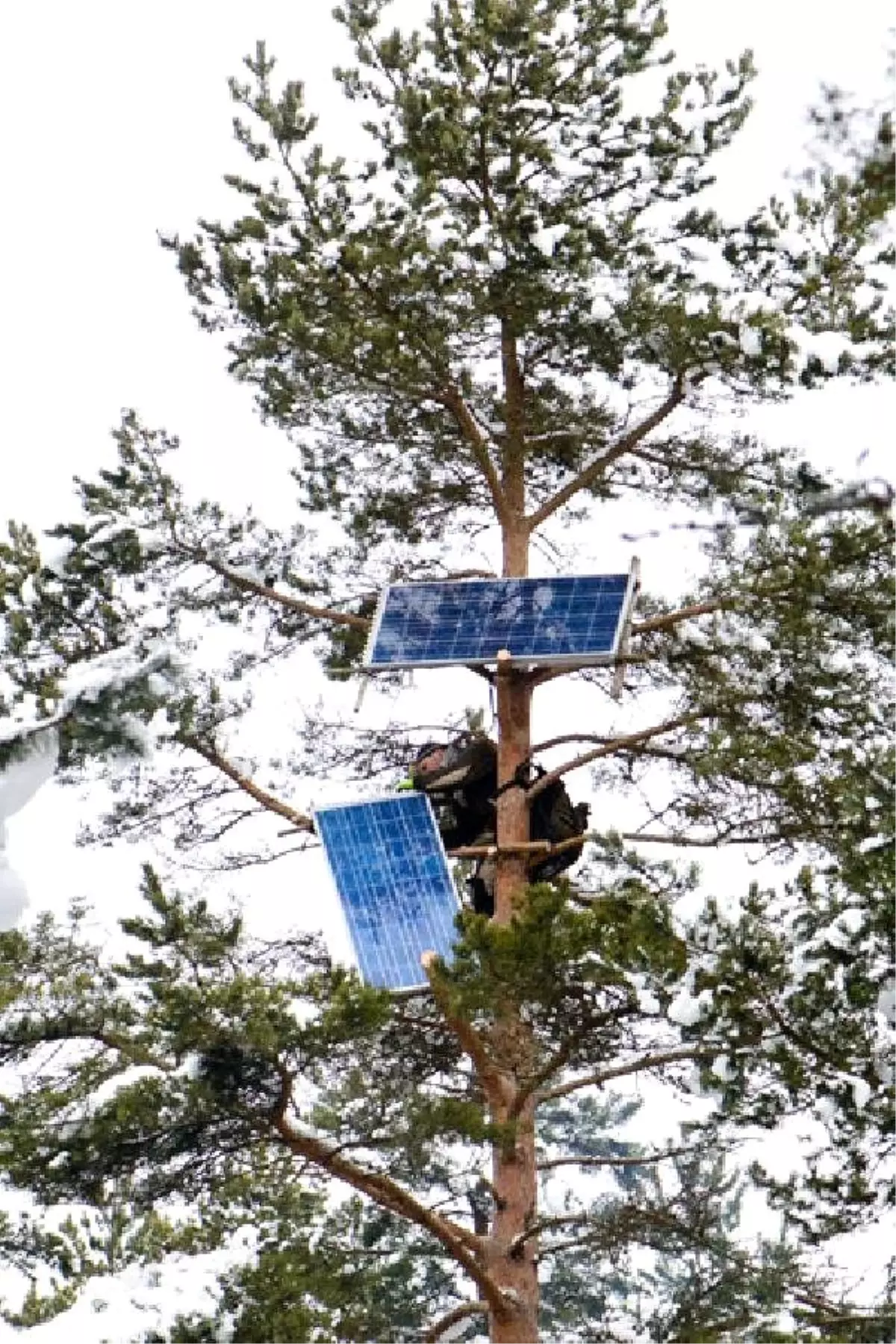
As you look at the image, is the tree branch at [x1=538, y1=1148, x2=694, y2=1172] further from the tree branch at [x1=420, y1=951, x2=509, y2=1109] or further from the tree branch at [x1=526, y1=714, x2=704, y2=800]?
the tree branch at [x1=526, y1=714, x2=704, y2=800]

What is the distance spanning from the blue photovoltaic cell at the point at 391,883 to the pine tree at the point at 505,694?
34 cm

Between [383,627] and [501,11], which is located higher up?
[501,11]

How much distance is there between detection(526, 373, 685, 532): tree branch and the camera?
29.7 feet

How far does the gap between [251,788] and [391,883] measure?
1.69m

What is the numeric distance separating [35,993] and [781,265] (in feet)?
17.2

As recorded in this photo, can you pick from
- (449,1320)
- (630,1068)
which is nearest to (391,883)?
(630,1068)

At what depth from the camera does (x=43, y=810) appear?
25.4ft

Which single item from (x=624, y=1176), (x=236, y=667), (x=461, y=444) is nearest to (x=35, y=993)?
(x=236, y=667)

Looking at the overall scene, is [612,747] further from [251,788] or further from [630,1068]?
[251,788]

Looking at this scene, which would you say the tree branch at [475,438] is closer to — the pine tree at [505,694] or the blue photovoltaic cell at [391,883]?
the pine tree at [505,694]

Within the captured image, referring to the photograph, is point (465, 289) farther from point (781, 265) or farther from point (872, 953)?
point (872, 953)

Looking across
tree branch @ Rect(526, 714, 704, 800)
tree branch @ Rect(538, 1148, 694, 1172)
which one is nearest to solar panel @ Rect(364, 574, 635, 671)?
tree branch @ Rect(526, 714, 704, 800)

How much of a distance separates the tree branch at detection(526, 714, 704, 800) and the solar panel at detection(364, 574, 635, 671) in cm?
75

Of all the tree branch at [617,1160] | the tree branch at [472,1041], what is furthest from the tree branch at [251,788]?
the tree branch at [617,1160]
